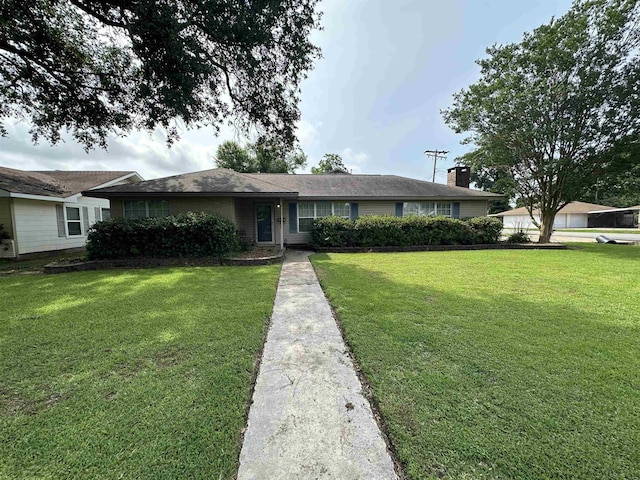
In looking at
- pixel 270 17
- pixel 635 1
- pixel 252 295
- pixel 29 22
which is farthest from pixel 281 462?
pixel 635 1

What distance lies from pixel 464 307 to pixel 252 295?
12.1 feet

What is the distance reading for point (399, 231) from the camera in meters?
11.4

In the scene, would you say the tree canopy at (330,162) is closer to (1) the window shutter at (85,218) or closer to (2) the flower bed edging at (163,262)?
(1) the window shutter at (85,218)

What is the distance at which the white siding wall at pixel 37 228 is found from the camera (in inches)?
388

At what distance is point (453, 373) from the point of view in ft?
7.99

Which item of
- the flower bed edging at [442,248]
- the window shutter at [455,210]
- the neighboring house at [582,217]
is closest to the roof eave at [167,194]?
the flower bed edging at [442,248]

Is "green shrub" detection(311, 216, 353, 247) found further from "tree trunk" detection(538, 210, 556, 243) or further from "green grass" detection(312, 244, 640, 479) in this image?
"tree trunk" detection(538, 210, 556, 243)

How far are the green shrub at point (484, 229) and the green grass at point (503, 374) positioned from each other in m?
6.96

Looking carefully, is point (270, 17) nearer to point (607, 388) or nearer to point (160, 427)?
point (160, 427)

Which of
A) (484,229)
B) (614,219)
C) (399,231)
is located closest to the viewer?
(399,231)

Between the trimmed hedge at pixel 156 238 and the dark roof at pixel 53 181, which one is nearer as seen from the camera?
the trimmed hedge at pixel 156 238

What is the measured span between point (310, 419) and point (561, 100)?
16682 mm

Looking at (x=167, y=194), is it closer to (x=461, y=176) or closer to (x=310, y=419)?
(x=310, y=419)

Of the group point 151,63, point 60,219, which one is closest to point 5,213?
point 60,219
